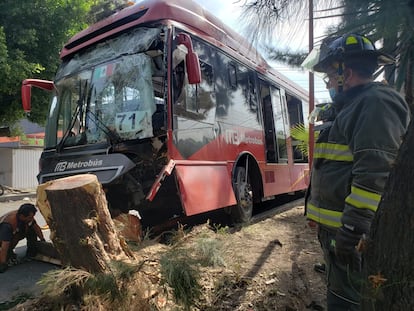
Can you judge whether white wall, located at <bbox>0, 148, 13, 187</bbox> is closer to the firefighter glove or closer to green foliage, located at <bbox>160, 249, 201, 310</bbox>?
green foliage, located at <bbox>160, 249, 201, 310</bbox>

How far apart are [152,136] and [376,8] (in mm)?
2986

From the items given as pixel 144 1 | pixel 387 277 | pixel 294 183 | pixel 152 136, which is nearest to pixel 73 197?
pixel 152 136

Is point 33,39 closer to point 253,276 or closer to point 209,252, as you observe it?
point 209,252

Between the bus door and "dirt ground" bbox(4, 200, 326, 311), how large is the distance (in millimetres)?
2759

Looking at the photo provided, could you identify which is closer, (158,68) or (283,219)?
(158,68)

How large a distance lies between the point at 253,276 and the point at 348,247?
5.60 feet

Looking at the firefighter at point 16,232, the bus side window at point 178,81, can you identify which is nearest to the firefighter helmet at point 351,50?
the bus side window at point 178,81

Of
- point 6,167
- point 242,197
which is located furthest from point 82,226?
point 6,167

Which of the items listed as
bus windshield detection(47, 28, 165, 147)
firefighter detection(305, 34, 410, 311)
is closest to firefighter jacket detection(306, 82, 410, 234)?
firefighter detection(305, 34, 410, 311)

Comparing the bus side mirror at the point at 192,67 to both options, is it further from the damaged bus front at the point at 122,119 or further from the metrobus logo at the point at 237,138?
the metrobus logo at the point at 237,138

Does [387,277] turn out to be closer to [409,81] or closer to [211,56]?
[409,81]

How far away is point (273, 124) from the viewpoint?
24.4 feet

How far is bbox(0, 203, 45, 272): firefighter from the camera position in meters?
4.36

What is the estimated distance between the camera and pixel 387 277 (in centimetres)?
145
